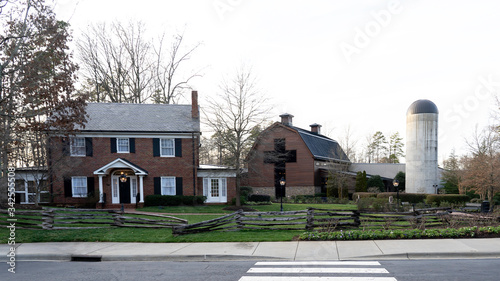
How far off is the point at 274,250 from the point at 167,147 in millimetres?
18754

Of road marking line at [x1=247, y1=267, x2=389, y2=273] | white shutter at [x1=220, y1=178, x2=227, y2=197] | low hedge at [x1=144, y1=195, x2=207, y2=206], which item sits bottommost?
low hedge at [x1=144, y1=195, x2=207, y2=206]

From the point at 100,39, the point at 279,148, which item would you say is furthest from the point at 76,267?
the point at 100,39

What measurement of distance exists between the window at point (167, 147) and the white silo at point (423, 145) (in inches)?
925

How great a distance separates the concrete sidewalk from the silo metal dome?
2549cm

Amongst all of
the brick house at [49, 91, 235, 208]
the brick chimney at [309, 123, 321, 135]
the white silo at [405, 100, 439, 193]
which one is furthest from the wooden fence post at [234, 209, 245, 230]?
the brick chimney at [309, 123, 321, 135]

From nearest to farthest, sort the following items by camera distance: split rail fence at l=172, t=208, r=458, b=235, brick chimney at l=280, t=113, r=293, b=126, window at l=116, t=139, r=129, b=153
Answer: split rail fence at l=172, t=208, r=458, b=235, window at l=116, t=139, r=129, b=153, brick chimney at l=280, t=113, r=293, b=126

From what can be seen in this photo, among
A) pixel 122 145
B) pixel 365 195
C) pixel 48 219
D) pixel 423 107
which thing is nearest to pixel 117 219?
pixel 48 219

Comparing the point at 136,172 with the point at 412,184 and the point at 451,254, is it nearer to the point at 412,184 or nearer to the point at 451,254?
the point at 451,254

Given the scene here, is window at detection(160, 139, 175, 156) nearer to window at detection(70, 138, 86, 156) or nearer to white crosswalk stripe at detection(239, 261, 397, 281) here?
window at detection(70, 138, 86, 156)

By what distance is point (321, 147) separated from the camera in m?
43.6

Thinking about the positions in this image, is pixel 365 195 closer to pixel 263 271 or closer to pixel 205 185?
pixel 205 185

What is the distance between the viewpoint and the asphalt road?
717 cm

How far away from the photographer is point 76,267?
8922 mm

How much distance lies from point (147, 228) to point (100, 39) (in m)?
33.5
